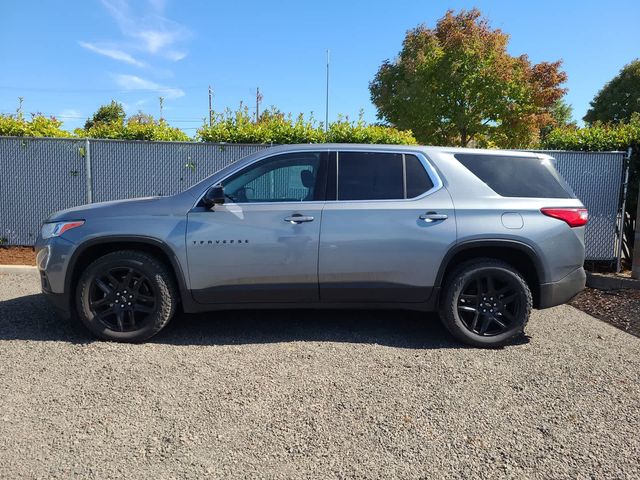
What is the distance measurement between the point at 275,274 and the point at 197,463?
190 cm

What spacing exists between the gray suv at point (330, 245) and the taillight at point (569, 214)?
0.01m

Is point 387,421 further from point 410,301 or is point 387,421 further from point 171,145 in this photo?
point 171,145

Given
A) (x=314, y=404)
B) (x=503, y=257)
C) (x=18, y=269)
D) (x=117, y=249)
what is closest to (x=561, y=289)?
(x=503, y=257)

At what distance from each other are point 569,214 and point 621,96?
137 ft

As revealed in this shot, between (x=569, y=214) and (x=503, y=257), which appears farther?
(x=503, y=257)

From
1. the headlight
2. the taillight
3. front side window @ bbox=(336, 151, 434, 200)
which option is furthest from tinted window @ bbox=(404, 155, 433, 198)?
the headlight

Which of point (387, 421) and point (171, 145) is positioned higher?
point (171, 145)

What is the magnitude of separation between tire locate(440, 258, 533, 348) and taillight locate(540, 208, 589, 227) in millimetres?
607

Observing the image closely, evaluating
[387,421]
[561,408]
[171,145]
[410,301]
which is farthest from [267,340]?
[171,145]

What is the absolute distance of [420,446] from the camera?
2709 mm

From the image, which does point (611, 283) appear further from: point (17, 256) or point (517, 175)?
point (17, 256)

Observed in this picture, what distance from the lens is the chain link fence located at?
830 cm

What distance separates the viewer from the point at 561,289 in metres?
4.35

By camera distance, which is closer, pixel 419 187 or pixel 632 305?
pixel 419 187
